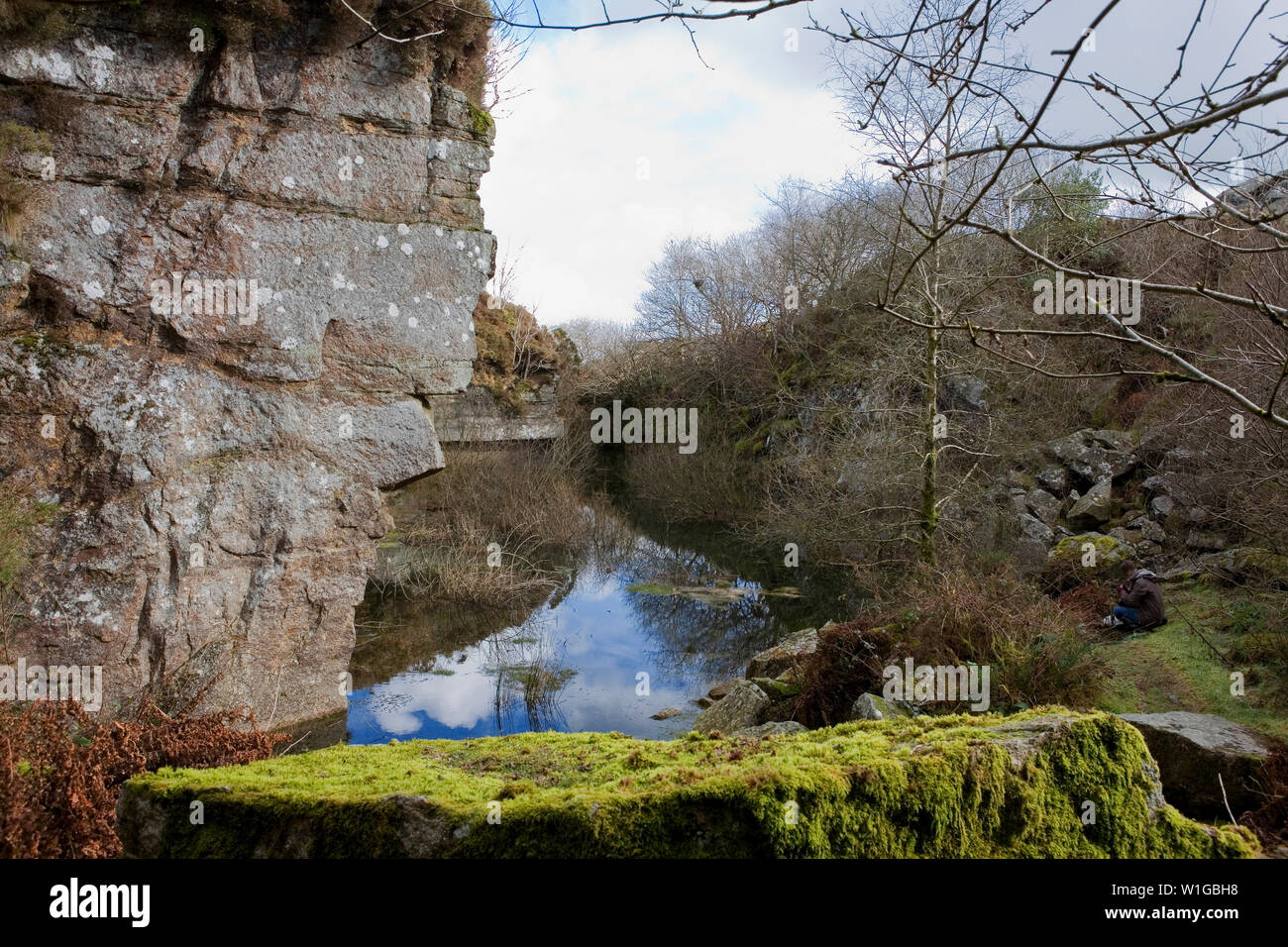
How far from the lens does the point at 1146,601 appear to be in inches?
353

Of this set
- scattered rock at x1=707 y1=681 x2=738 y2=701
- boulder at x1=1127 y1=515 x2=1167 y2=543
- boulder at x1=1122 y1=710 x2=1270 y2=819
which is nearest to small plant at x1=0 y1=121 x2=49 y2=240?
scattered rock at x1=707 y1=681 x2=738 y2=701

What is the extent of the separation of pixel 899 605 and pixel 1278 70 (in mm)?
7803

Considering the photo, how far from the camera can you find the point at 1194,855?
8.00 ft

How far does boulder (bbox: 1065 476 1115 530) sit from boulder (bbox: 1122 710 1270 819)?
7971 mm

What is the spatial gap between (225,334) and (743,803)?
20.8ft

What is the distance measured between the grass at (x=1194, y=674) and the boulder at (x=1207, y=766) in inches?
46.7

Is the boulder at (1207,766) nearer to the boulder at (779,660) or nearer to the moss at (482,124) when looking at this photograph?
the boulder at (779,660)

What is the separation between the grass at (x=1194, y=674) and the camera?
6.94 meters

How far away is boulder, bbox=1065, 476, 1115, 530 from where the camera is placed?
42.7ft

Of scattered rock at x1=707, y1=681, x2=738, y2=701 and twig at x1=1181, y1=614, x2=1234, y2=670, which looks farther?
scattered rock at x1=707, y1=681, x2=738, y2=701

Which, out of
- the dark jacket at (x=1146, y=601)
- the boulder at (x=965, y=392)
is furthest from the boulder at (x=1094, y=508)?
the dark jacket at (x=1146, y=601)

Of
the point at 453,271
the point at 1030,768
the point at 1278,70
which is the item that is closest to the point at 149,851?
the point at 1030,768

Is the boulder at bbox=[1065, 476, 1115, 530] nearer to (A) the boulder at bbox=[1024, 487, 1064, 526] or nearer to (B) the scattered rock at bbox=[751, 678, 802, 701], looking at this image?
(A) the boulder at bbox=[1024, 487, 1064, 526]
